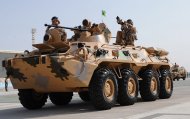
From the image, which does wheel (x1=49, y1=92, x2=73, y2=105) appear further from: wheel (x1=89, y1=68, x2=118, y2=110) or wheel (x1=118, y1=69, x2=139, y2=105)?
wheel (x1=89, y1=68, x2=118, y2=110)

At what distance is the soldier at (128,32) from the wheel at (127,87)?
7.64 ft

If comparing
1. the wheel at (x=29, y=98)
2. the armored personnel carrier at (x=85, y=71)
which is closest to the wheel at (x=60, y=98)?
the armored personnel carrier at (x=85, y=71)

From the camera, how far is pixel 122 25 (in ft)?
53.8

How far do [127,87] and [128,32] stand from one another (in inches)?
130

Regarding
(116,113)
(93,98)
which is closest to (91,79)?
(93,98)

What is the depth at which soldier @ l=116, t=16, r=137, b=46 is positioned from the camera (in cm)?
1598

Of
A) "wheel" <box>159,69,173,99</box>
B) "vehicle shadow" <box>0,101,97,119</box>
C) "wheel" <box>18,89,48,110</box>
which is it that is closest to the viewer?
"vehicle shadow" <box>0,101,97,119</box>

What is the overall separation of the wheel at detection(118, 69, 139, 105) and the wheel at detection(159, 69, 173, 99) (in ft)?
8.89

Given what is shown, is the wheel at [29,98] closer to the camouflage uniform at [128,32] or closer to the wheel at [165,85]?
the camouflage uniform at [128,32]

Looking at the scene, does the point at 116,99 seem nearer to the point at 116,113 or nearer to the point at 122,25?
the point at 116,113

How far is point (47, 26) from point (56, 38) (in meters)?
0.64

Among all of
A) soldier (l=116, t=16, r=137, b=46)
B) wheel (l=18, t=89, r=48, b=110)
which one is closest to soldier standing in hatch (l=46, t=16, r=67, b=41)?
wheel (l=18, t=89, r=48, b=110)

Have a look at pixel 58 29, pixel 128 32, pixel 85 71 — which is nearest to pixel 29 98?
pixel 58 29

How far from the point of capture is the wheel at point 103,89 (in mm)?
11914
